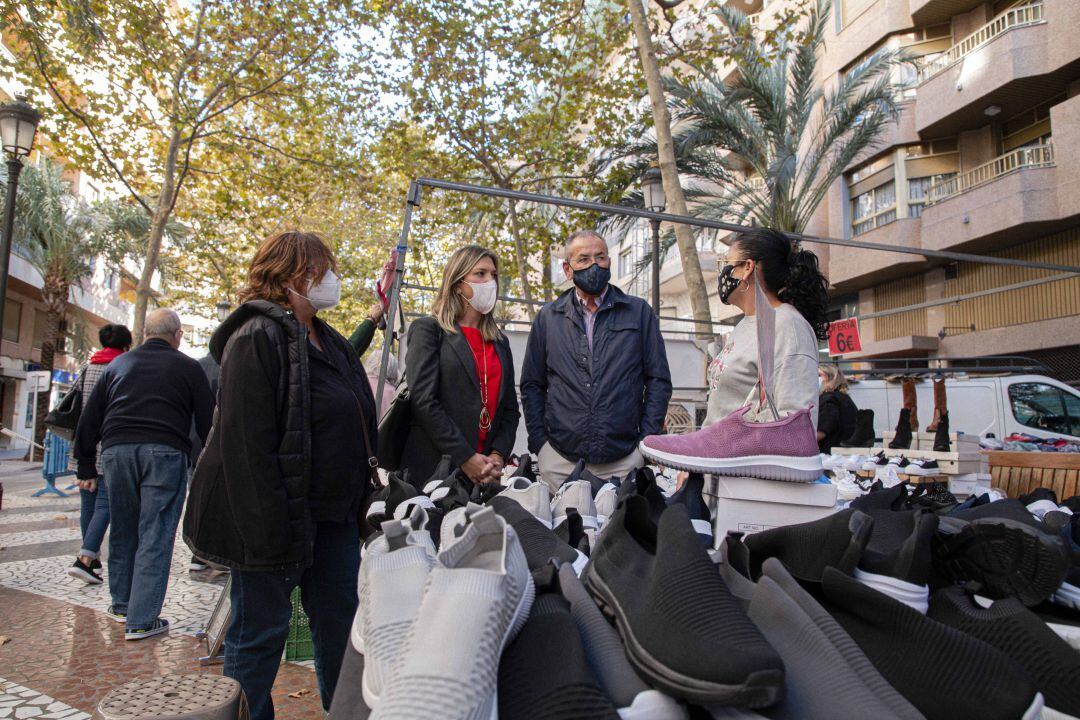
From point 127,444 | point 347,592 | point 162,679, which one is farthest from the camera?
point 127,444

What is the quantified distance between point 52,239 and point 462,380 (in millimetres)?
26218

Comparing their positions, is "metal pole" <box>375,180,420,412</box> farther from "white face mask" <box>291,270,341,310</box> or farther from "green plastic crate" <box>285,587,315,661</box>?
"green plastic crate" <box>285,587,315,661</box>

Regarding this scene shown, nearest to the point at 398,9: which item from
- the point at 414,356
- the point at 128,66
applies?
the point at 128,66

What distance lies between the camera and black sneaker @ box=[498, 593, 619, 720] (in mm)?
707

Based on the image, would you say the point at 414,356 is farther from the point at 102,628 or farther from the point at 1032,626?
the point at 102,628

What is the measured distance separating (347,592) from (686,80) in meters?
14.6

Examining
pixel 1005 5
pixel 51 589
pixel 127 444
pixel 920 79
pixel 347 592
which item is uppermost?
pixel 1005 5

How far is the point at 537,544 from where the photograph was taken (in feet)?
3.72

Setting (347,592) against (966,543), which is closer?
(966,543)

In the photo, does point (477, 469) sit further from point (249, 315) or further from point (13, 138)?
point (13, 138)

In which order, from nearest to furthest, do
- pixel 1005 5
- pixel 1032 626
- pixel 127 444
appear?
pixel 1032 626 → pixel 127 444 → pixel 1005 5

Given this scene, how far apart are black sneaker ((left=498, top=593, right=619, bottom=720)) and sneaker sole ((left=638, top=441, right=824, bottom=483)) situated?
0.73 meters

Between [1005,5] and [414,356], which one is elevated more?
[1005,5]

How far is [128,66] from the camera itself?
1344cm
